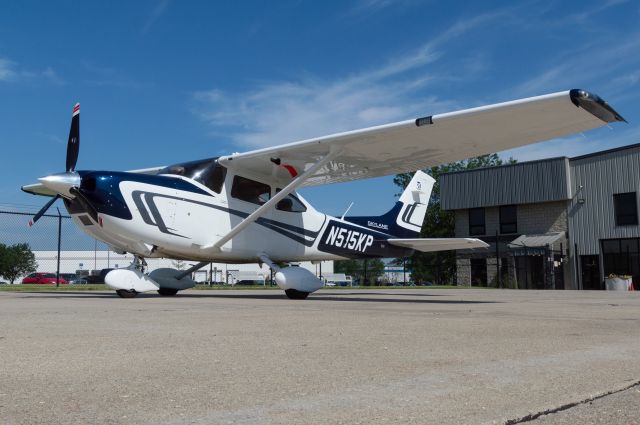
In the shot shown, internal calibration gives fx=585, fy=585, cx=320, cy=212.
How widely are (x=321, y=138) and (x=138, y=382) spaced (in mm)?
8507

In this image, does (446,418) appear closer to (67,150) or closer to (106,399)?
(106,399)

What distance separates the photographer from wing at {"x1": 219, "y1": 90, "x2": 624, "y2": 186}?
29.1ft

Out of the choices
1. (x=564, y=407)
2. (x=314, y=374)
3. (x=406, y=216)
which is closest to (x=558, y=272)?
(x=406, y=216)

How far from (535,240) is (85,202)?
26.9 m

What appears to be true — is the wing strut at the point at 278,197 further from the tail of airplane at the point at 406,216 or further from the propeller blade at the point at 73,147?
the tail of airplane at the point at 406,216

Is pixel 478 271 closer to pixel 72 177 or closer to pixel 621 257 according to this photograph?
pixel 621 257

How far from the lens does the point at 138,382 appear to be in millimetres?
2664

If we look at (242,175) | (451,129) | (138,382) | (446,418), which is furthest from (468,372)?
(242,175)

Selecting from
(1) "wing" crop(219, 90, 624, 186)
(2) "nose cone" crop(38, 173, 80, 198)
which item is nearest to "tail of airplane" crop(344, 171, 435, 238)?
(1) "wing" crop(219, 90, 624, 186)

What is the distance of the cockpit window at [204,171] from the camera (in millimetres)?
11484

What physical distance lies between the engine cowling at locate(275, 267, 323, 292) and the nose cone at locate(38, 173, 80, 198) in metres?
3.83

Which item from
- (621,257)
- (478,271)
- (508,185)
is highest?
(508,185)

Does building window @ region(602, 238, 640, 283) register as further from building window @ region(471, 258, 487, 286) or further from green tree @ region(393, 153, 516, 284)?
green tree @ region(393, 153, 516, 284)

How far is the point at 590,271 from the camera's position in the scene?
30969 mm
